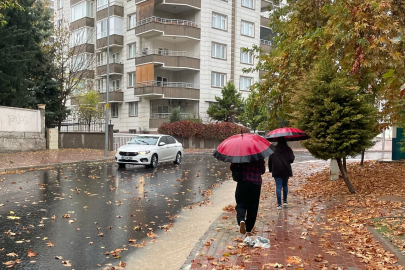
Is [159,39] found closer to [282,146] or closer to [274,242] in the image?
[282,146]

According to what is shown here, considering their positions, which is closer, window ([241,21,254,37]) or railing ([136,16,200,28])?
railing ([136,16,200,28])

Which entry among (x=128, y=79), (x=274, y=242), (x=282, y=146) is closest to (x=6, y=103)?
(x=128, y=79)

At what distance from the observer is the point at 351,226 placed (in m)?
7.15

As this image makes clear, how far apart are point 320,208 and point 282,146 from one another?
167 centimetres

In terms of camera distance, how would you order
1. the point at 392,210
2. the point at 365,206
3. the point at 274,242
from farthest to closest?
the point at 365,206 < the point at 392,210 < the point at 274,242

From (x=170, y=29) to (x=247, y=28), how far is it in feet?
30.8

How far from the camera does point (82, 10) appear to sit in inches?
1758

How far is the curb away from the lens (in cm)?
518

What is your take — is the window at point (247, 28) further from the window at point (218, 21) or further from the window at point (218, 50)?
the window at point (218, 50)

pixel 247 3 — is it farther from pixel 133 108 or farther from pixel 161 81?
pixel 133 108

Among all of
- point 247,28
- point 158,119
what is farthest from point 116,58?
point 247,28

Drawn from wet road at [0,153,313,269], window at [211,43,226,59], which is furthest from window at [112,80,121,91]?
wet road at [0,153,313,269]

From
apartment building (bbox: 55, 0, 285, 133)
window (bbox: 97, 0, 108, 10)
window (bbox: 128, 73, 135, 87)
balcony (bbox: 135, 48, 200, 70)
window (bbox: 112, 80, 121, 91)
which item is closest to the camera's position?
balcony (bbox: 135, 48, 200, 70)

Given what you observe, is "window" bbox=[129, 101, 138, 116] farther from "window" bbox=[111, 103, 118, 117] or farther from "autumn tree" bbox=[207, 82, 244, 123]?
"autumn tree" bbox=[207, 82, 244, 123]
